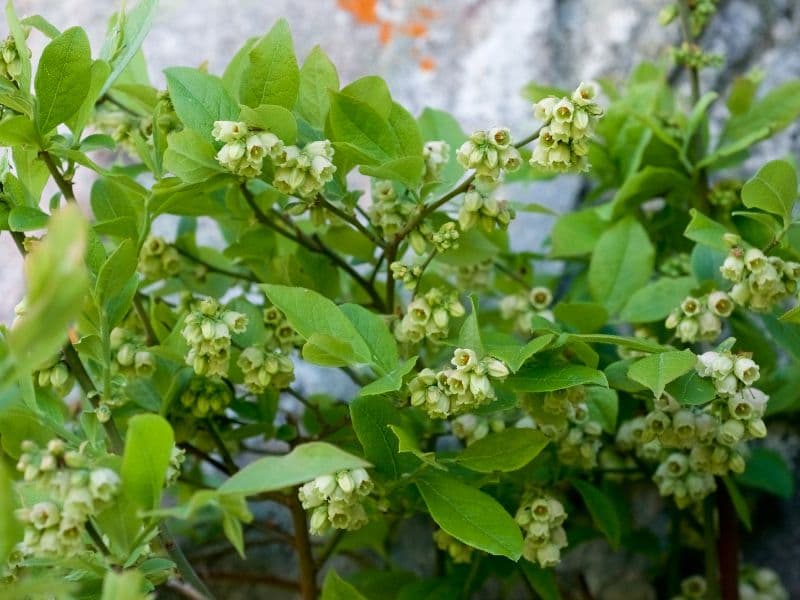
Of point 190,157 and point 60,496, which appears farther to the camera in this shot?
point 190,157

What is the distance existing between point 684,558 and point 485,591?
0.32 m

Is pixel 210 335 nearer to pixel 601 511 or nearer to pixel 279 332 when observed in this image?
pixel 279 332

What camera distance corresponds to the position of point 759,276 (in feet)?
3.27

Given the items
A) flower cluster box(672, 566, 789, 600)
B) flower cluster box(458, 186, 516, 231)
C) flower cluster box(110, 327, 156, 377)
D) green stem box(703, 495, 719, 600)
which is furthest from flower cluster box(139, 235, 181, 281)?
flower cluster box(672, 566, 789, 600)

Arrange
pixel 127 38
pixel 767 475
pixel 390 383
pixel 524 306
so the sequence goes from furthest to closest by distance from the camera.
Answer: pixel 767 475
pixel 524 306
pixel 127 38
pixel 390 383

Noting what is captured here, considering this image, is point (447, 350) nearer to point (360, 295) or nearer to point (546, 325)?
point (360, 295)

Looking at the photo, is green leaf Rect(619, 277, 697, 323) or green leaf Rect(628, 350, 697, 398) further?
green leaf Rect(619, 277, 697, 323)

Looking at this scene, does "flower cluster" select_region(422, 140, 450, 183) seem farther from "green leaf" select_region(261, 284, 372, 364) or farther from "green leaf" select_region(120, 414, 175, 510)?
"green leaf" select_region(120, 414, 175, 510)

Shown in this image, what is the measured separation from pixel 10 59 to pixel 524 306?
66 centimetres

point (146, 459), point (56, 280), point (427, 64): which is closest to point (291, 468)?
point (146, 459)

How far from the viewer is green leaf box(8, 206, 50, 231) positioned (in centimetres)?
91

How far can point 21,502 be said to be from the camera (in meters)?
0.85

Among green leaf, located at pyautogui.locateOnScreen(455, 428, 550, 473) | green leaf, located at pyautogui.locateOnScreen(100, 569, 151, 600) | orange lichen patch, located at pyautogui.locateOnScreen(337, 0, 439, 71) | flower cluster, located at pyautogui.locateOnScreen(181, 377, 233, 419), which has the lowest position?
green leaf, located at pyautogui.locateOnScreen(455, 428, 550, 473)

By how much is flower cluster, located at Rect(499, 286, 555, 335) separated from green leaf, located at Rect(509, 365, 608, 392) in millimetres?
298
